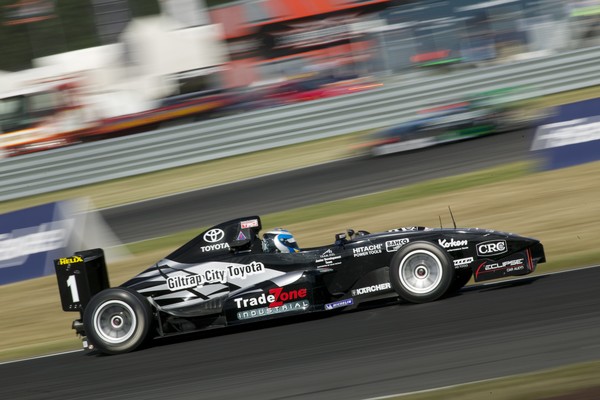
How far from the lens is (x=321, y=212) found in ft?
45.7

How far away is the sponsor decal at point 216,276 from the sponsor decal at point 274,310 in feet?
1.21

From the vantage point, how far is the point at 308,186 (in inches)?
626

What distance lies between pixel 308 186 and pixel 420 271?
8452mm

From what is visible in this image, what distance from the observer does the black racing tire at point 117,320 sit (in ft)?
25.9

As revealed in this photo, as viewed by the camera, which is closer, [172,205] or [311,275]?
[311,275]

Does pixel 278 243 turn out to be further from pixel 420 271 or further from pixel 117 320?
pixel 117 320

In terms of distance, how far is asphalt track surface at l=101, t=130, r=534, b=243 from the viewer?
1487 centimetres

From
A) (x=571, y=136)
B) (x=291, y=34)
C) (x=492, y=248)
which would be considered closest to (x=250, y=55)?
(x=291, y=34)

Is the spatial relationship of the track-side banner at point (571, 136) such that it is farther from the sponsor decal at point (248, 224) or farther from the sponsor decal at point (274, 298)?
the sponsor decal at point (274, 298)

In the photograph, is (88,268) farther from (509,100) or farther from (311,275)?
(509,100)

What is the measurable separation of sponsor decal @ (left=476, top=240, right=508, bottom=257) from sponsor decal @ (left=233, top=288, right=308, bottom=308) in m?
1.60

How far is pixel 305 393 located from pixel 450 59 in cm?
1812

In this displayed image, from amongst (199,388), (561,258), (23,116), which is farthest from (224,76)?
(199,388)

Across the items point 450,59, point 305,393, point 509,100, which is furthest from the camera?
point 450,59
